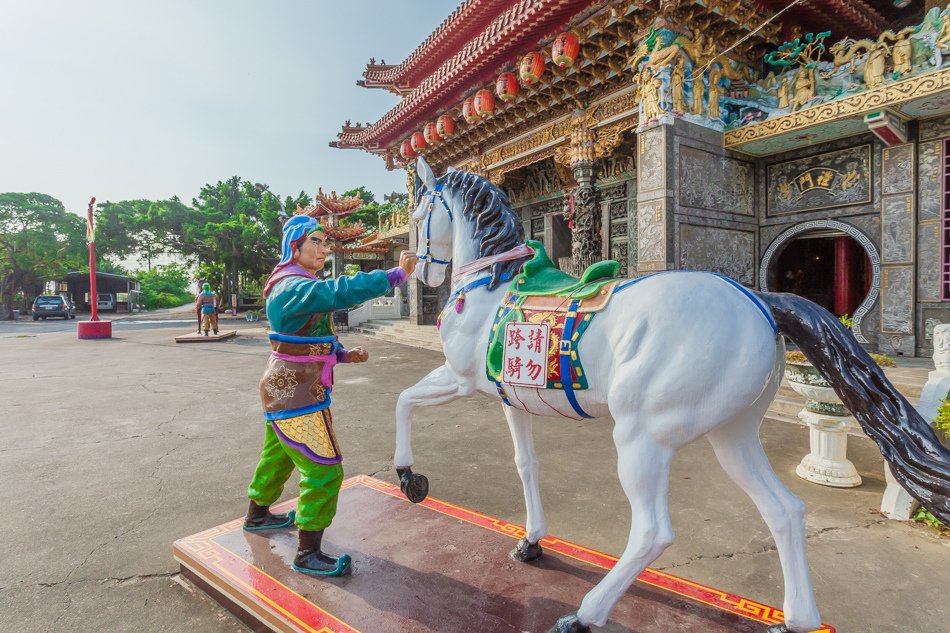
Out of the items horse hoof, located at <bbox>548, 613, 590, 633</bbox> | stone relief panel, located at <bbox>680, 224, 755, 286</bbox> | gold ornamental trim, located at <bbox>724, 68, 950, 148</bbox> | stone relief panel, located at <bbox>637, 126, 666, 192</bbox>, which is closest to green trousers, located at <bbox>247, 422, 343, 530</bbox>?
horse hoof, located at <bbox>548, 613, 590, 633</bbox>

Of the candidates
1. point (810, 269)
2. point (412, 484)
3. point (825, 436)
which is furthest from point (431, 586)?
point (810, 269)

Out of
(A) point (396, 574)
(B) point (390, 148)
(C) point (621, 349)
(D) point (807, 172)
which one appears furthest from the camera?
(B) point (390, 148)

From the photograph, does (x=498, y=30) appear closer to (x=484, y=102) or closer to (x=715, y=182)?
(x=484, y=102)

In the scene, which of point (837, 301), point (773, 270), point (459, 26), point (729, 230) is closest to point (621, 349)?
point (729, 230)

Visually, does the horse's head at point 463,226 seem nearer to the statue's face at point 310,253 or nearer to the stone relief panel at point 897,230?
the statue's face at point 310,253

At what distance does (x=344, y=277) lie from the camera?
2043 mm

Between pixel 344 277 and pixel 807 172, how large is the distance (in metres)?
8.06

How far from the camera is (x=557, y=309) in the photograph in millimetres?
1969

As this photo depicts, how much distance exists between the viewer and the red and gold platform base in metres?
1.91

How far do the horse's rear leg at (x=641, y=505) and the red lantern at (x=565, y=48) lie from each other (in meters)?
7.17

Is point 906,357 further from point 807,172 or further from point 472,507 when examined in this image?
point 472,507

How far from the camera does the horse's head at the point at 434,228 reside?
2.51 meters

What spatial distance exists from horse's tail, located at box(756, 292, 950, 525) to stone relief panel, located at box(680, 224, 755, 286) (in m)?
5.33

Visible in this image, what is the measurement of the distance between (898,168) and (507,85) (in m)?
6.04
